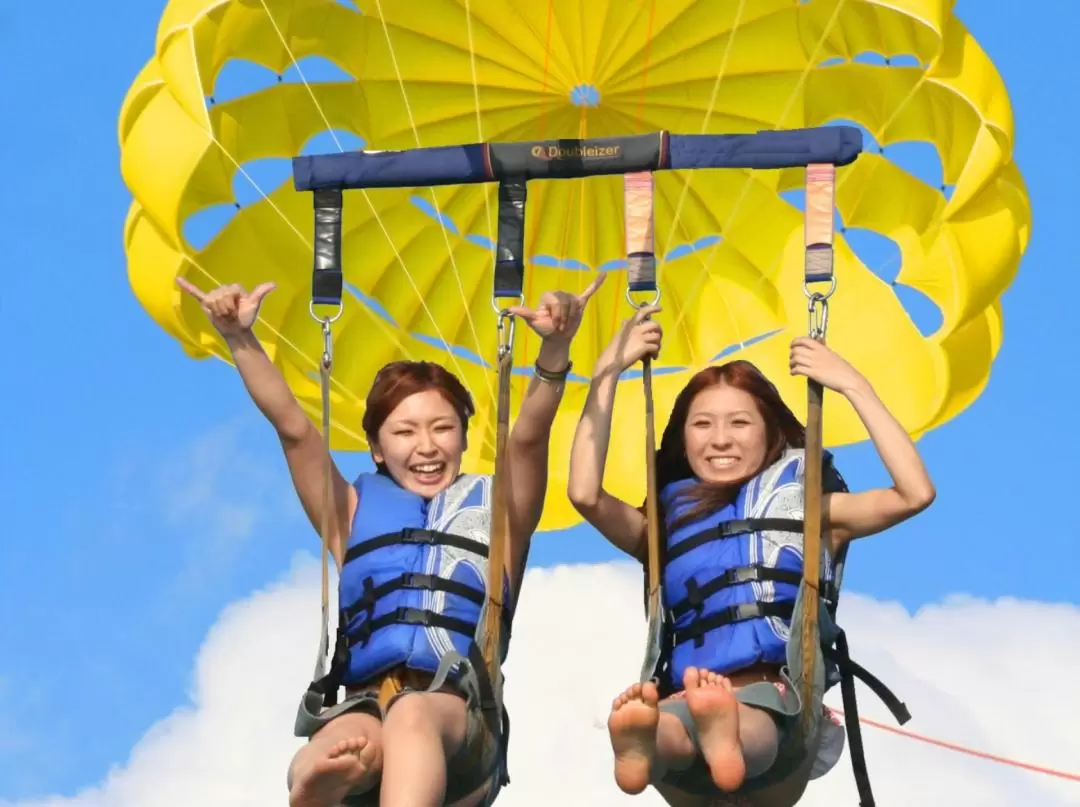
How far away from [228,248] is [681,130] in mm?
1951

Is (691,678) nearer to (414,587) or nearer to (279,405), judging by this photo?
(414,587)

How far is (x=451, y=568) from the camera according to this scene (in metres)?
7.55

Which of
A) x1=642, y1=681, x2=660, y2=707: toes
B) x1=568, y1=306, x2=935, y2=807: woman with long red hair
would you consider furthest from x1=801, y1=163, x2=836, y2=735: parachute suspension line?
x1=642, y1=681, x2=660, y2=707: toes

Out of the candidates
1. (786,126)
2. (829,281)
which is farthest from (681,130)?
(829,281)

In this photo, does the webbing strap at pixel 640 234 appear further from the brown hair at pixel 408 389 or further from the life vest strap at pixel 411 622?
the life vest strap at pixel 411 622

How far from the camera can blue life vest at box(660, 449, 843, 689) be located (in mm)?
7512

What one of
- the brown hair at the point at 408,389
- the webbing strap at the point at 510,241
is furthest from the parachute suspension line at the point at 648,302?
the brown hair at the point at 408,389

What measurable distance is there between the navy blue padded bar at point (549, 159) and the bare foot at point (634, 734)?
5.88 ft

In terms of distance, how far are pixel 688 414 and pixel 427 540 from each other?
96 cm

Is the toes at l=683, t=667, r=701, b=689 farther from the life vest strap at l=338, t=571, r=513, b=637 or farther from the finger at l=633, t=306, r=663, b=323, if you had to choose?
the finger at l=633, t=306, r=663, b=323

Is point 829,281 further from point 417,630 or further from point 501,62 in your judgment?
point 501,62

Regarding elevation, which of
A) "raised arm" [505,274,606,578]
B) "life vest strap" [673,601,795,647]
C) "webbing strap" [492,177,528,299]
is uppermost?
"webbing strap" [492,177,528,299]

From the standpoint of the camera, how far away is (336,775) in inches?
272

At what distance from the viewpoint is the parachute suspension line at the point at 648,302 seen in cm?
744
